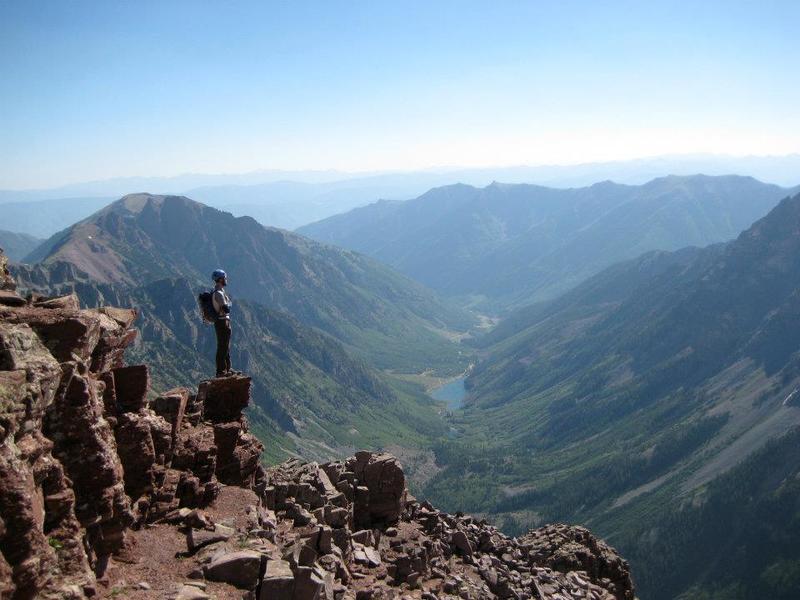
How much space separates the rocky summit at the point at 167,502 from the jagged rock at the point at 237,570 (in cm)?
5

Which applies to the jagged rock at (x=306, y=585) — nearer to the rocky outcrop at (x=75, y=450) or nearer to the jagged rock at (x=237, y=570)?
the jagged rock at (x=237, y=570)

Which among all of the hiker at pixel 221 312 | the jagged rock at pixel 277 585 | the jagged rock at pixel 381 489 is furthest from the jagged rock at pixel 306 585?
the jagged rock at pixel 381 489

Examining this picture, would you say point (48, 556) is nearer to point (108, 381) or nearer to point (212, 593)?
point (212, 593)

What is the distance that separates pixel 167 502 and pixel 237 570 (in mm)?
7884

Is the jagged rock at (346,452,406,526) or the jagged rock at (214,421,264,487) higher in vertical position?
the jagged rock at (214,421,264,487)

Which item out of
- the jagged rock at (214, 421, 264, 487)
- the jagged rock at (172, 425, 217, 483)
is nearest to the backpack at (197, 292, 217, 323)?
the jagged rock at (172, 425, 217, 483)

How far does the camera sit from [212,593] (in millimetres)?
24156

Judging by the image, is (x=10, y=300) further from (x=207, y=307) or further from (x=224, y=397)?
(x=224, y=397)

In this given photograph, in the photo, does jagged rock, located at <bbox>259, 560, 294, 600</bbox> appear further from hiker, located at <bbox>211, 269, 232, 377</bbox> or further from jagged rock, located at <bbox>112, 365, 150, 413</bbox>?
hiker, located at <bbox>211, 269, 232, 377</bbox>

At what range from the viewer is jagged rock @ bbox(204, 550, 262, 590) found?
25.4 meters

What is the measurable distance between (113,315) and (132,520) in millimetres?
9436

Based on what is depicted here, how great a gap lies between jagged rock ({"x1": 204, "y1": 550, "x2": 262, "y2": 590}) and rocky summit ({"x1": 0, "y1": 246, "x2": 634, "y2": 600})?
0.05 metres

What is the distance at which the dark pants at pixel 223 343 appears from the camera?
4028cm

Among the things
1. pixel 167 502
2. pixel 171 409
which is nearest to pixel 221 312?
pixel 171 409
